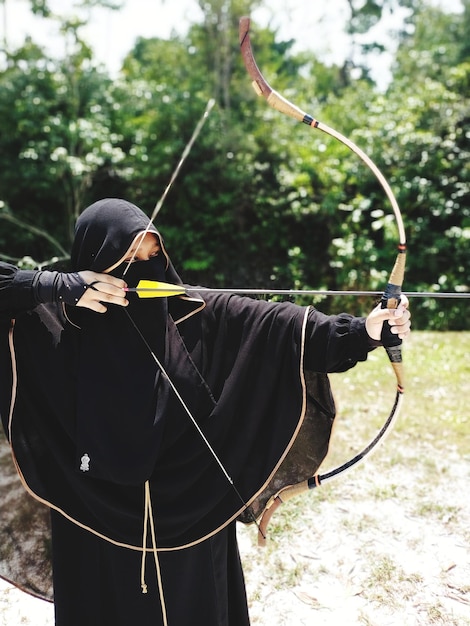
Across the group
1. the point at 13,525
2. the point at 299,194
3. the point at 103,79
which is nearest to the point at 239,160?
the point at 299,194

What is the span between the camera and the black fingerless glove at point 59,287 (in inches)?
59.8

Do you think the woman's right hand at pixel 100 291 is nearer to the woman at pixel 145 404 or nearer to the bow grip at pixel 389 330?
the woman at pixel 145 404

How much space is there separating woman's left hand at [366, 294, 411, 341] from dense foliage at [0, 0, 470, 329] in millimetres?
5268

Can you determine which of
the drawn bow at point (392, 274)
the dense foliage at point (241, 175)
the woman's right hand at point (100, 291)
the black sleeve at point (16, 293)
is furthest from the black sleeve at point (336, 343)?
the dense foliage at point (241, 175)

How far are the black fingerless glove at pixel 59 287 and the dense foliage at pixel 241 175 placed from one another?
5206 mm

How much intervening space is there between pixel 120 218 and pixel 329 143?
24.3ft

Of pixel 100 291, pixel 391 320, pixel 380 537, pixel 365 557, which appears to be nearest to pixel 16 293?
pixel 100 291

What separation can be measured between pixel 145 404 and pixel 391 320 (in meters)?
0.74

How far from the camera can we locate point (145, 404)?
154 cm

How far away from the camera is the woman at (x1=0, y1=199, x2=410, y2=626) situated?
5.08ft

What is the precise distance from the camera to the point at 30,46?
800 cm

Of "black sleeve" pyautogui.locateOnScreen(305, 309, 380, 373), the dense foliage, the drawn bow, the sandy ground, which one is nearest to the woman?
"black sleeve" pyautogui.locateOnScreen(305, 309, 380, 373)

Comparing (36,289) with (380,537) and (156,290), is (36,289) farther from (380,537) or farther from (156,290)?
(380,537)

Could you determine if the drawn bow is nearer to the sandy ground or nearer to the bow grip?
the bow grip
